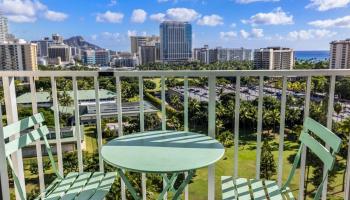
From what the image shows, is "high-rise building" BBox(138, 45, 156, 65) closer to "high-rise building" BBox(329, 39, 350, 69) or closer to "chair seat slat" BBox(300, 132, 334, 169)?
"high-rise building" BBox(329, 39, 350, 69)

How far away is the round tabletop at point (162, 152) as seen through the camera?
1.59 m

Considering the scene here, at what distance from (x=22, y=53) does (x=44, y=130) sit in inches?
576

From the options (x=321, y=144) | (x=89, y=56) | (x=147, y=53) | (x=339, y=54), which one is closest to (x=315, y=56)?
(x=339, y=54)

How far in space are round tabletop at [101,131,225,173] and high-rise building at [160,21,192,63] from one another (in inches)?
1098

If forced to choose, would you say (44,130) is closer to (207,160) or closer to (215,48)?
(207,160)

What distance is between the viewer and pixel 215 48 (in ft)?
147

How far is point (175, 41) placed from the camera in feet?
109

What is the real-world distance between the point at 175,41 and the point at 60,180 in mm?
31925

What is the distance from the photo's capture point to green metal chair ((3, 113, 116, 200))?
188cm

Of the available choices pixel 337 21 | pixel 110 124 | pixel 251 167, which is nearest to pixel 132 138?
pixel 251 167

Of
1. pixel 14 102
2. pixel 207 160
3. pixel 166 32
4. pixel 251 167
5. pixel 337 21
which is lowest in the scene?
pixel 251 167

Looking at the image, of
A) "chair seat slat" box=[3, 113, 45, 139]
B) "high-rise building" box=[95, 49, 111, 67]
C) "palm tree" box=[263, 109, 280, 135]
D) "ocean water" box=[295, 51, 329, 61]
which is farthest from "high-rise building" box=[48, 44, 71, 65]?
"chair seat slat" box=[3, 113, 45, 139]

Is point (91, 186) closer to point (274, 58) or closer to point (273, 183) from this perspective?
point (273, 183)

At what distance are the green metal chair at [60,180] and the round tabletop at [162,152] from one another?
309mm
